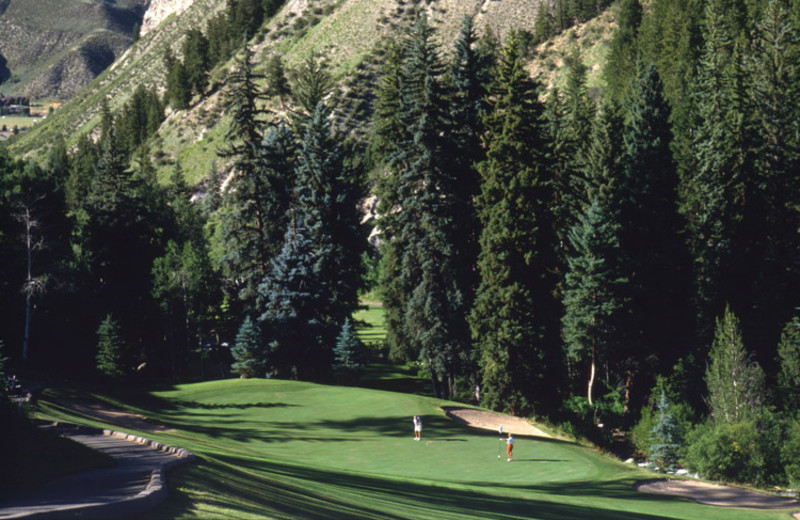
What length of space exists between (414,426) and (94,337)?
97.3ft

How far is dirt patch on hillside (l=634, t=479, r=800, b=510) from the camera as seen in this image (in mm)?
24906

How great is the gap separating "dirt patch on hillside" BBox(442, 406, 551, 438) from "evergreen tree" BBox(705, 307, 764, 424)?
34.6 feet

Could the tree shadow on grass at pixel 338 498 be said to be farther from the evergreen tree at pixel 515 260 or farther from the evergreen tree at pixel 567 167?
the evergreen tree at pixel 567 167

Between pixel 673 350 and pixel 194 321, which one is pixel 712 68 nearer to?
pixel 673 350

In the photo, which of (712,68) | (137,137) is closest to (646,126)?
(712,68)

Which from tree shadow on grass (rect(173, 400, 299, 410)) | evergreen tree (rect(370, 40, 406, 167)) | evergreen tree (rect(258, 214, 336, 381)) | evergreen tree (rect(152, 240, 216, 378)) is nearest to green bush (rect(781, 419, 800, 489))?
tree shadow on grass (rect(173, 400, 299, 410))

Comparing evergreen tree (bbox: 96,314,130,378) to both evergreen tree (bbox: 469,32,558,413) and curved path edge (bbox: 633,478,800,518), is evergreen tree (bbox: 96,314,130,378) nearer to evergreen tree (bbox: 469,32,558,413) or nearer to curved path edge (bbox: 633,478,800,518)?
evergreen tree (bbox: 469,32,558,413)

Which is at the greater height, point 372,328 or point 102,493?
point 372,328

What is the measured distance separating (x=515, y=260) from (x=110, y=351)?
28329 mm

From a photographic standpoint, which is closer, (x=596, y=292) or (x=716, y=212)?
(x=596, y=292)

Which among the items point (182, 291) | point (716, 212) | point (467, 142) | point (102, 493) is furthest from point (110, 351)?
point (716, 212)

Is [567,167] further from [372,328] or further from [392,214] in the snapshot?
[372,328]

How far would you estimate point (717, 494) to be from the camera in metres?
26.1

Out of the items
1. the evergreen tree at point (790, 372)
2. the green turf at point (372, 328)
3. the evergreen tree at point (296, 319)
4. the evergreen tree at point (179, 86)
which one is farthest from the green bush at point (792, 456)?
the evergreen tree at point (179, 86)
